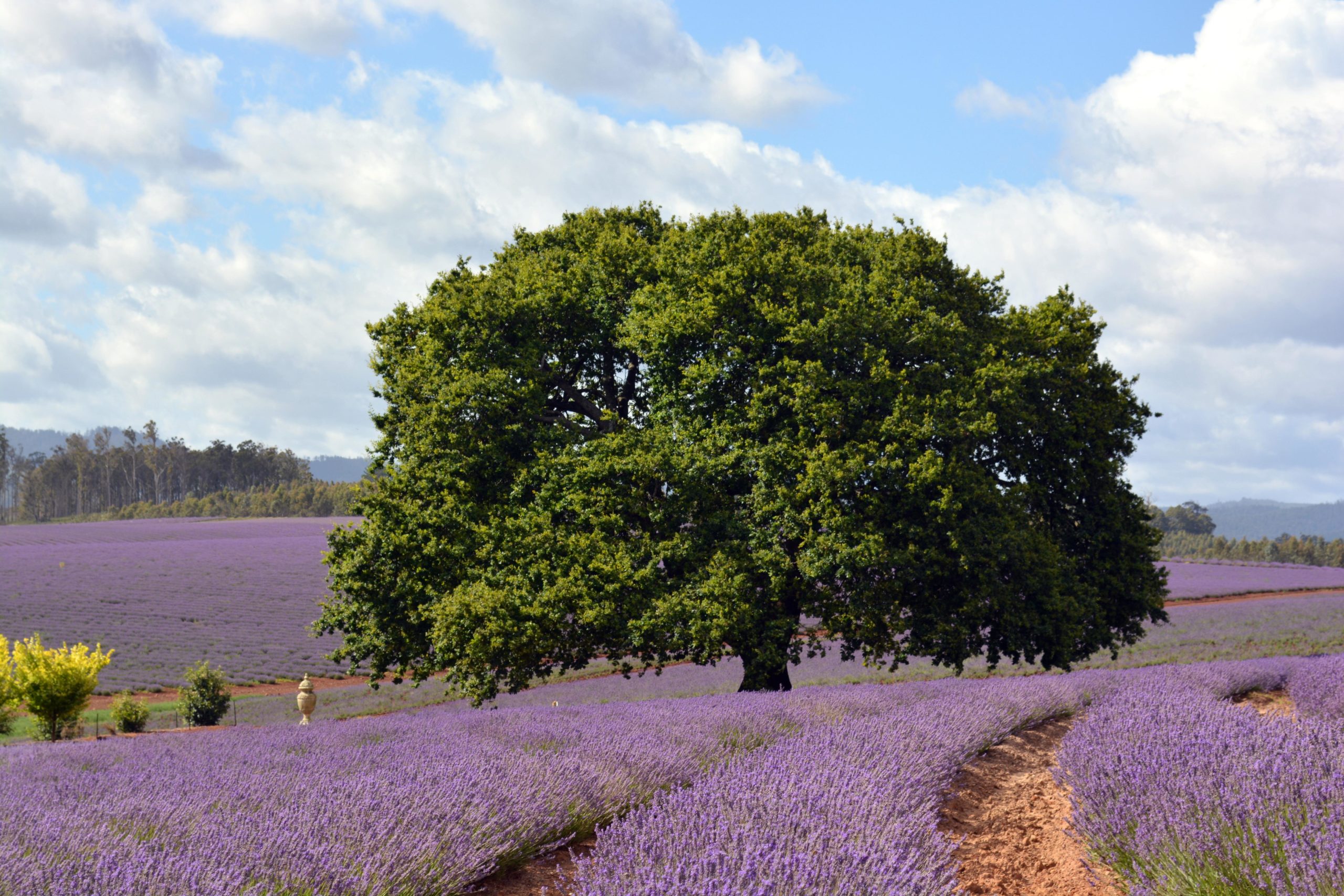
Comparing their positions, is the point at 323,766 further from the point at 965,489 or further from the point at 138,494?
the point at 138,494

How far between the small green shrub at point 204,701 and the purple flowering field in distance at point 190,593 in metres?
4.11

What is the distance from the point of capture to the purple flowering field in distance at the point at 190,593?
1313 inches

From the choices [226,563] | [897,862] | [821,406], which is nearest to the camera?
[897,862]

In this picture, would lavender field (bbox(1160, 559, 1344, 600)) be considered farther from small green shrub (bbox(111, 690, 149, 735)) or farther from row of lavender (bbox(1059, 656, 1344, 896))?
small green shrub (bbox(111, 690, 149, 735))

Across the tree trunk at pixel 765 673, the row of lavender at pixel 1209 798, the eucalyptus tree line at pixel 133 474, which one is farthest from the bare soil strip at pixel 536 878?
the eucalyptus tree line at pixel 133 474

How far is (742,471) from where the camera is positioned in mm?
14641

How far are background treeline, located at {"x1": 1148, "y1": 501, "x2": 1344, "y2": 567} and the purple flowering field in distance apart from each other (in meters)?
30.5

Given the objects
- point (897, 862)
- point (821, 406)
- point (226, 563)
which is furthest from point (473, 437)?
point (226, 563)

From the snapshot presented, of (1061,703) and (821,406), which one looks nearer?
(1061,703)

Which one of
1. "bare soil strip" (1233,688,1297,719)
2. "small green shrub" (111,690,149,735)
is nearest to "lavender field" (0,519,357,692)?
"small green shrub" (111,690,149,735)

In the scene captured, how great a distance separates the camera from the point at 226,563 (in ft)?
176

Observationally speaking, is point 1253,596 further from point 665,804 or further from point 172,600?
point 172,600

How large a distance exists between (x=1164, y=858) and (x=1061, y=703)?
5463mm

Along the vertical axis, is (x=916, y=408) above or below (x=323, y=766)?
above
